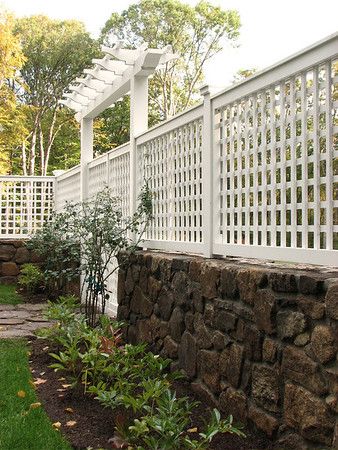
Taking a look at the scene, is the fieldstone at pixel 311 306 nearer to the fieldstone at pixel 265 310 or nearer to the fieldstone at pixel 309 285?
the fieldstone at pixel 309 285

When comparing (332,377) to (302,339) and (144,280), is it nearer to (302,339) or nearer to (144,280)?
(302,339)

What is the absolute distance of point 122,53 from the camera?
19.3ft

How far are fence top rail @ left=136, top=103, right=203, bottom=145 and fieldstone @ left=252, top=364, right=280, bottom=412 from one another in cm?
192

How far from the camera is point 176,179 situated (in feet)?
15.6

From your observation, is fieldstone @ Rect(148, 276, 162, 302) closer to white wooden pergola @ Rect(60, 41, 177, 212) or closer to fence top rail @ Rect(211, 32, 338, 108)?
white wooden pergola @ Rect(60, 41, 177, 212)

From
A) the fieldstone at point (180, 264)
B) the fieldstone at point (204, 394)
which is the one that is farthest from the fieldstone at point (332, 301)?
the fieldstone at point (180, 264)

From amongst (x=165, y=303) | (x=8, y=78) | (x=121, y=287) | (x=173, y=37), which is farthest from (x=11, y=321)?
(x=173, y=37)


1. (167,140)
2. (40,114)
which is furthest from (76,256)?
(40,114)

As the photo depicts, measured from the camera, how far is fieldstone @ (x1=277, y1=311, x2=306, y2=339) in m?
2.64

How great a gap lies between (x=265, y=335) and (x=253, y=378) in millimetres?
248

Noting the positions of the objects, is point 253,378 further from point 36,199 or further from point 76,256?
point 36,199

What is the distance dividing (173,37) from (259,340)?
926 inches

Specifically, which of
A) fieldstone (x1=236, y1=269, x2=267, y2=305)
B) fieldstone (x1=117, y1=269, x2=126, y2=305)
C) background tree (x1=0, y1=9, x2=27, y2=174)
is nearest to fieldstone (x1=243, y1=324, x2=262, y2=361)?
fieldstone (x1=236, y1=269, x2=267, y2=305)

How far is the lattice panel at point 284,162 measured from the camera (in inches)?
108
